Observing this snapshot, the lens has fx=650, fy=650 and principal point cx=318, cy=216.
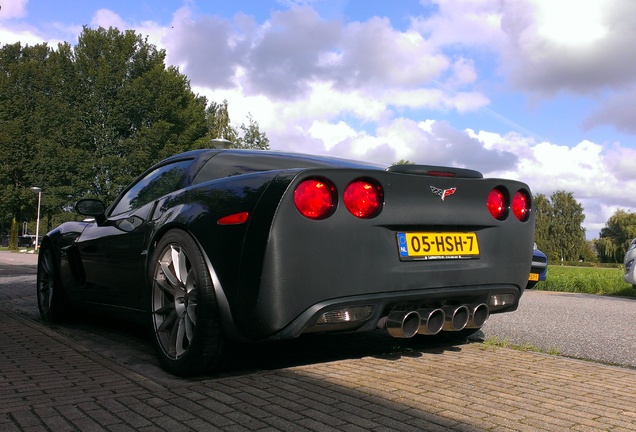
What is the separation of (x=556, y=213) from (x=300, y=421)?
100m

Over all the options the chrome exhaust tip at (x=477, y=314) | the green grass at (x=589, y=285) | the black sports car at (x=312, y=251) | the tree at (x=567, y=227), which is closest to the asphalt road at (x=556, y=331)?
the black sports car at (x=312, y=251)

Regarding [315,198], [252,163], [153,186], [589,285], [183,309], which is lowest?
[589,285]

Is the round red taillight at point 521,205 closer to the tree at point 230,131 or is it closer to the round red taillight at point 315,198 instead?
the round red taillight at point 315,198

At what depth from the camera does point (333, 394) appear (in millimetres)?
3129

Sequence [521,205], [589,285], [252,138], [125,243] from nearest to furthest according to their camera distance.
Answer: [521,205] < [125,243] < [589,285] < [252,138]

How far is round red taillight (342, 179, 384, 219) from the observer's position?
127 inches

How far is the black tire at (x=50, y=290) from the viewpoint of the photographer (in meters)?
5.54

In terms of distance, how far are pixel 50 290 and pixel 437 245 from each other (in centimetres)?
367

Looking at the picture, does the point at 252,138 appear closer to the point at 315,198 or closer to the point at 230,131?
the point at 230,131

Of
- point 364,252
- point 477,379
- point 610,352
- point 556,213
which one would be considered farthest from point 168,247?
point 556,213

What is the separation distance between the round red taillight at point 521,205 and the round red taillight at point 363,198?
1.07m

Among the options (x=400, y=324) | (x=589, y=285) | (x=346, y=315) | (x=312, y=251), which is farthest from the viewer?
(x=589, y=285)

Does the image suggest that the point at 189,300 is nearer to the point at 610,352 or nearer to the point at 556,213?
the point at 610,352

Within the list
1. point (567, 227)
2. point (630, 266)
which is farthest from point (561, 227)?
point (630, 266)
